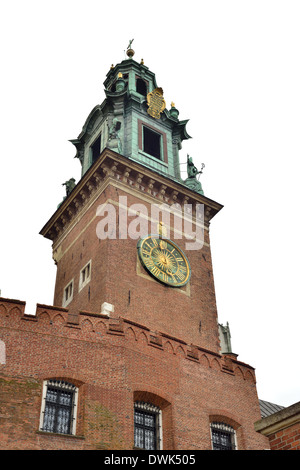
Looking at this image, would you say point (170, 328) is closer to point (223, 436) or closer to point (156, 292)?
point (156, 292)

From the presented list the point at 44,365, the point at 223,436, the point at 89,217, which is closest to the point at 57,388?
the point at 44,365

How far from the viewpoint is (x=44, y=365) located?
18.8 m

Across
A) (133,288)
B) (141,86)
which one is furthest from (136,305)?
(141,86)

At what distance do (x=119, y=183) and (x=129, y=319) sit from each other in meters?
8.56

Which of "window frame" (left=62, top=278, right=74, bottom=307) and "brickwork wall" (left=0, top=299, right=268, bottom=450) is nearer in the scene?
"brickwork wall" (left=0, top=299, right=268, bottom=450)

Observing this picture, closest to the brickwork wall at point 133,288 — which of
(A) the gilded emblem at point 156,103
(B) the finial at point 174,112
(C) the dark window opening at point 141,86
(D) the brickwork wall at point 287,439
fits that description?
(A) the gilded emblem at point 156,103

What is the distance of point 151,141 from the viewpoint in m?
37.2

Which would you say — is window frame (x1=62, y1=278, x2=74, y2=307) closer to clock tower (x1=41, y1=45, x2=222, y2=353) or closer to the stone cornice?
clock tower (x1=41, y1=45, x2=222, y2=353)

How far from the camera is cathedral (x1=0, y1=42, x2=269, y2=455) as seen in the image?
18.5 meters

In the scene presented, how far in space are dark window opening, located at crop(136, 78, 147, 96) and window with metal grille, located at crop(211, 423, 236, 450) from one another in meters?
25.7

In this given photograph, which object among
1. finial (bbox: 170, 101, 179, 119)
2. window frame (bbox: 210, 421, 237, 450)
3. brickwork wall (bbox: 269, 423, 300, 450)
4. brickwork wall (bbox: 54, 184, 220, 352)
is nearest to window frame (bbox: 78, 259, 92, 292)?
brickwork wall (bbox: 54, 184, 220, 352)

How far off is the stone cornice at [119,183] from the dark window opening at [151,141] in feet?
14.5

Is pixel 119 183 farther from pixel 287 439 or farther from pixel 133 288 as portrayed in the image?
pixel 287 439
